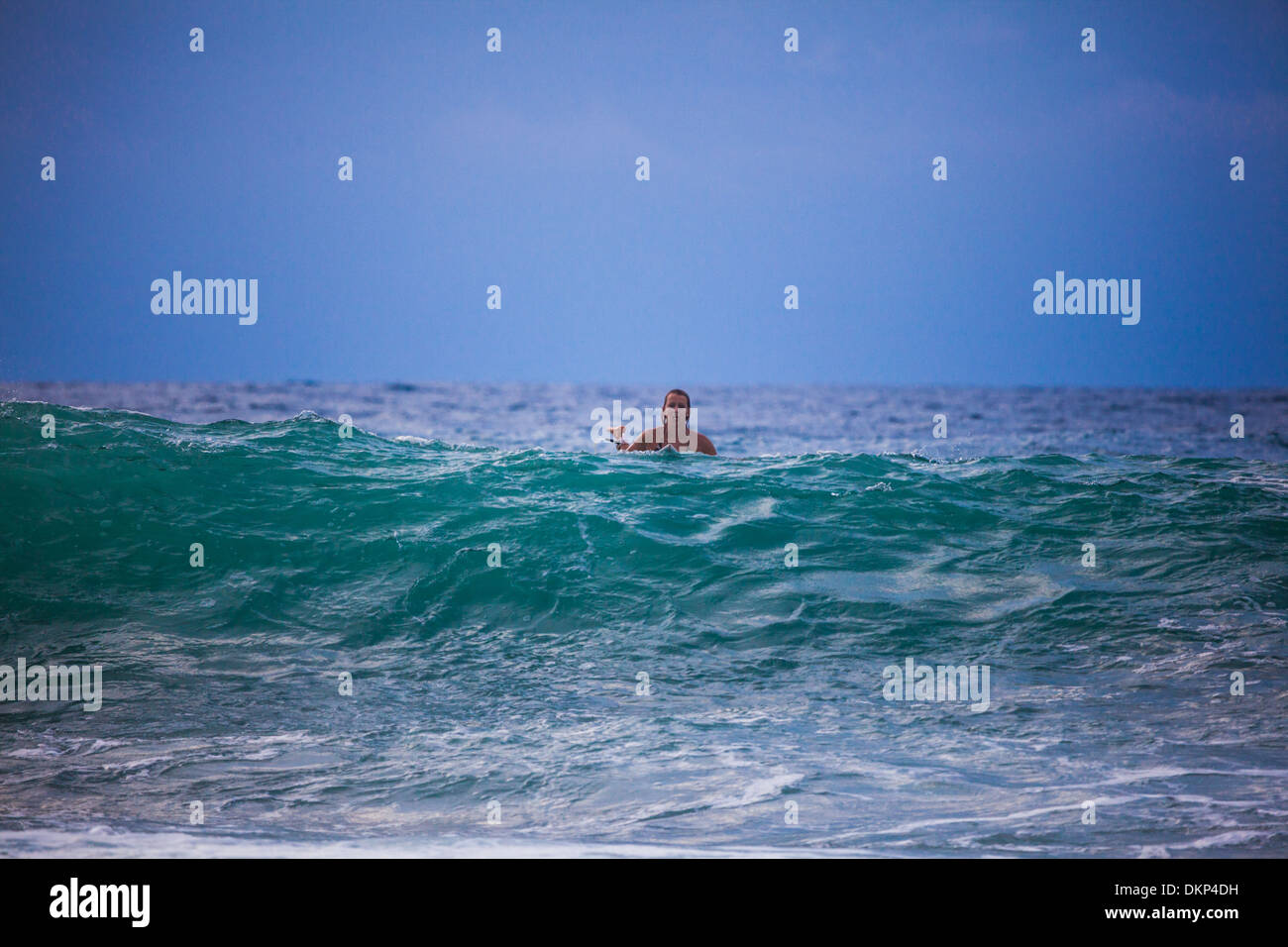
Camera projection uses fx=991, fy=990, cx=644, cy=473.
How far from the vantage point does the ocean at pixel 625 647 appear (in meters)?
4.87

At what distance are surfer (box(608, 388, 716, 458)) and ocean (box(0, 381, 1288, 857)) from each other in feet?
1.69

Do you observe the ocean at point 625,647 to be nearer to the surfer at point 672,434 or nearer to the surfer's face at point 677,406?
the surfer at point 672,434

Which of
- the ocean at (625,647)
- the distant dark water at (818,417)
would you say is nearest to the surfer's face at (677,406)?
the ocean at (625,647)

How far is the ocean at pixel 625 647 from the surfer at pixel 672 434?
0.52 metres

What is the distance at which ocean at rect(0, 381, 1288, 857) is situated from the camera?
16.0 feet

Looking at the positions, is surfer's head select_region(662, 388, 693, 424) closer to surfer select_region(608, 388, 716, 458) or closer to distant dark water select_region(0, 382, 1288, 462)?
surfer select_region(608, 388, 716, 458)

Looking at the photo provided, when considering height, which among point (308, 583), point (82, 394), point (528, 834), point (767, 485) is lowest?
point (528, 834)

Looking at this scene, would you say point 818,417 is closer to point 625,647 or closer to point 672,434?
point 672,434

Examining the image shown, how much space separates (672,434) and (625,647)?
645 centimetres

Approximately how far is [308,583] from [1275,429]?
27.0 meters

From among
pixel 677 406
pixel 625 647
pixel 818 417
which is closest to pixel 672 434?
pixel 677 406
